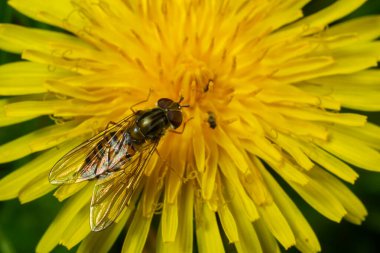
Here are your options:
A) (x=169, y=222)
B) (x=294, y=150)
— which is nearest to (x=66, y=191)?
(x=169, y=222)

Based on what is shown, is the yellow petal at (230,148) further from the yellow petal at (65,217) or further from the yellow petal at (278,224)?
the yellow petal at (65,217)

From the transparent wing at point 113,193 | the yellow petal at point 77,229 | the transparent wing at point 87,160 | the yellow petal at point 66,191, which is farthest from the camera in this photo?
the yellow petal at point 77,229

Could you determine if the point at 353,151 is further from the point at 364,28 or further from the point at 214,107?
the point at 214,107

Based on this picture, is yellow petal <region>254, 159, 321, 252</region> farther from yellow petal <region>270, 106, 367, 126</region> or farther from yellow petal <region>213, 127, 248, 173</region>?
yellow petal <region>270, 106, 367, 126</region>

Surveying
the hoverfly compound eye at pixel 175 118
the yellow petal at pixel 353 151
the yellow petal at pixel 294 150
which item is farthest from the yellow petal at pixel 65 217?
the yellow petal at pixel 353 151

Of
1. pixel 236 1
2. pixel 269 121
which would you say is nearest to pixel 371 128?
pixel 269 121

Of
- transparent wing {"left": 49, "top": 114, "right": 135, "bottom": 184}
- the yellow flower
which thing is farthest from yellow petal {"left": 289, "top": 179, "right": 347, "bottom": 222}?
transparent wing {"left": 49, "top": 114, "right": 135, "bottom": 184}
